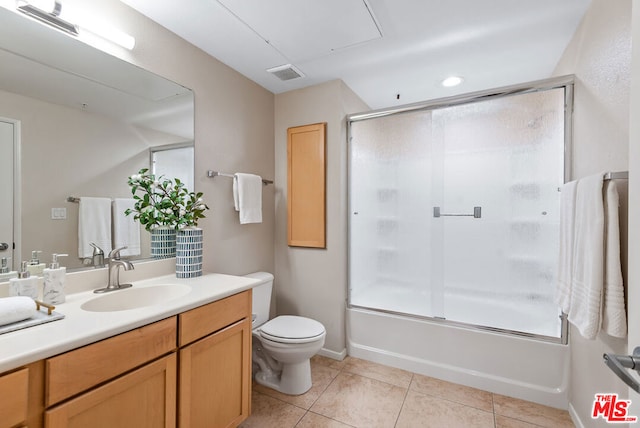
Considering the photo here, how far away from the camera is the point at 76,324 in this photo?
3.22 feet

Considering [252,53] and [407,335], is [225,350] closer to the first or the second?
[407,335]

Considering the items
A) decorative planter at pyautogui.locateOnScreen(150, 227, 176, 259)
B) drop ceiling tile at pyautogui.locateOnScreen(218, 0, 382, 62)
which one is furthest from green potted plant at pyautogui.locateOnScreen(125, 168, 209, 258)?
drop ceiling tile at pyautogui.locateOnScreen(218, 0, 382, 62)

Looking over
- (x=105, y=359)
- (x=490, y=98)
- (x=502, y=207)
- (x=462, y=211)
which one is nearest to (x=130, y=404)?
(x=105, y=359)

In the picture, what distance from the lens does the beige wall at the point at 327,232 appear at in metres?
2.37

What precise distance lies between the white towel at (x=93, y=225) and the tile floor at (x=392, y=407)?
127 centimetres

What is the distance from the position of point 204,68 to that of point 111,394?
188 cm

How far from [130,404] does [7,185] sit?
1.01m

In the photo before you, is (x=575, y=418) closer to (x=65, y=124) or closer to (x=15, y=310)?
(x=15, y=310)

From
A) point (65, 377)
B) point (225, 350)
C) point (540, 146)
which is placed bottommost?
point (225, 350)

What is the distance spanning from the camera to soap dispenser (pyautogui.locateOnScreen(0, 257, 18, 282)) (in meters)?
1.17

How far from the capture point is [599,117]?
139 cm

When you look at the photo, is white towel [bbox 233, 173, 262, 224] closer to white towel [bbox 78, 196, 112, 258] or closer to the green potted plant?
the green potted plant

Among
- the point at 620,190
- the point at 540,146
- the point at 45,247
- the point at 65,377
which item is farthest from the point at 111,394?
the point at 540,146

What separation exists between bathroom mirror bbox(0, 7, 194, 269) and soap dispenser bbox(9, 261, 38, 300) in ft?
0.41
